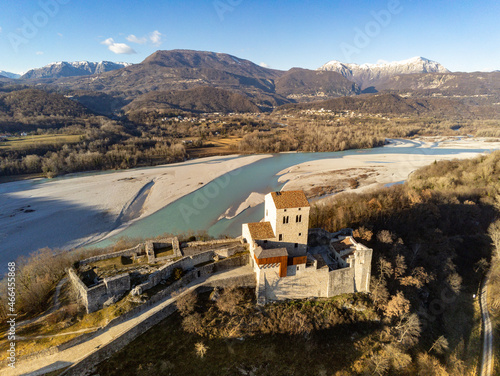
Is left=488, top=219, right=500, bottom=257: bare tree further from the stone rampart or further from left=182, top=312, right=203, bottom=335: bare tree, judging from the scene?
left=182, top=312, right=203, bottom=335: bare tree

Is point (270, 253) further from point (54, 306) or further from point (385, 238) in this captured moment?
point (54, 306)

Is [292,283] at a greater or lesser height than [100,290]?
lesser

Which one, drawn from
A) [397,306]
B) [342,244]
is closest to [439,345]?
[397,306]

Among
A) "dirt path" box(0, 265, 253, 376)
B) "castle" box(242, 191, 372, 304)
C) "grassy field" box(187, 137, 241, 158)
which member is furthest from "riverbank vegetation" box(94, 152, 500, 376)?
"grassy field" box(187, 137, 241, 158)

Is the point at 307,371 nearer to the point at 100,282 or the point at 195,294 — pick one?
the point at 195,294

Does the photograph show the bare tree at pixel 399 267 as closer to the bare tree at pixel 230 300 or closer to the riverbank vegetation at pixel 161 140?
the bare tree at pixel 230 300

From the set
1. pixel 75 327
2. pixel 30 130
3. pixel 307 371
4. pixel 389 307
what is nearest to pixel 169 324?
pixel 75 327
